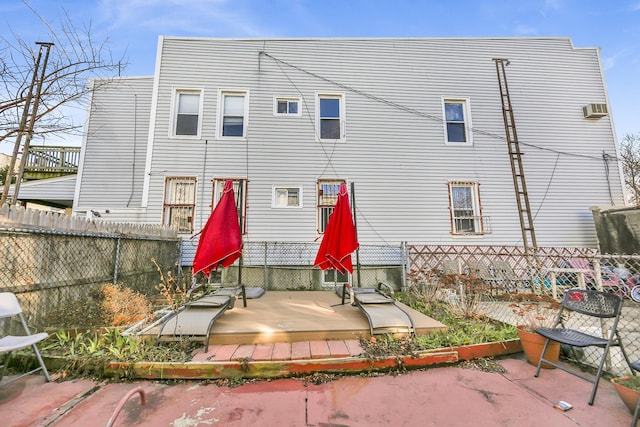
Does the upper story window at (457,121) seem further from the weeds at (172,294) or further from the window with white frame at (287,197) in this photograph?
the weeds at (172,294)

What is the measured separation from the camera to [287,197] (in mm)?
8562

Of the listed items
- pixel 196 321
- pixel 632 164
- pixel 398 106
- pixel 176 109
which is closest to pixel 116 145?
pixel 176 109

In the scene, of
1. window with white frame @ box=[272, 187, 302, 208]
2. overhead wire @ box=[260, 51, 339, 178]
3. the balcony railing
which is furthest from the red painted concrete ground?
the balcony railing

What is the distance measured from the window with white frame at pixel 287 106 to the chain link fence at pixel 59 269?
19.2 feet

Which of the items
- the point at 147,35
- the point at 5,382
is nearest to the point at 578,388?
the point at 5,382

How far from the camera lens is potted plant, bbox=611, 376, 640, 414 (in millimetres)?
2128

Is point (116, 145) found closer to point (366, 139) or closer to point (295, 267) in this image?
point (295, 267)

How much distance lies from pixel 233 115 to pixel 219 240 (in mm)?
6124

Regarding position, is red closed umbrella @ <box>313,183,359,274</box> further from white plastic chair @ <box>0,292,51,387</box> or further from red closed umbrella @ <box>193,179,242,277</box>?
white plastic chair @ <box>0,292,51,387</box>

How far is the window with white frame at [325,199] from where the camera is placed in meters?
8.43

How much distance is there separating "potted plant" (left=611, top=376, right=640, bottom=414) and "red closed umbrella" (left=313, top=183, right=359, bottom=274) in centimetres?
316

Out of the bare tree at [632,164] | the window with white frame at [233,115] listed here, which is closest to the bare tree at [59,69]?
the window with white frame at [233,115]

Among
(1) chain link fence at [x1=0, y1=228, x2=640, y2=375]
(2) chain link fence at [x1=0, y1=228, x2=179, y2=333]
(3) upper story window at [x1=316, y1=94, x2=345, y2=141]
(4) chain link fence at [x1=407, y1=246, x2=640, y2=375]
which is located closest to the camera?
(2) chain link fence at [x1=0, y1=228, x2=179, y2=333]

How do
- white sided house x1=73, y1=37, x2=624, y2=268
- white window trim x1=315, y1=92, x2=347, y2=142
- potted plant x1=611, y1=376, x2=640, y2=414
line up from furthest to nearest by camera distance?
white window trim x1=315, y1=92, x2=347, y2=142 < white sided house x1=73, y1=37, x2=624, y2=268 < potted plant x1=611, y1=376, x2=640, y2=414
